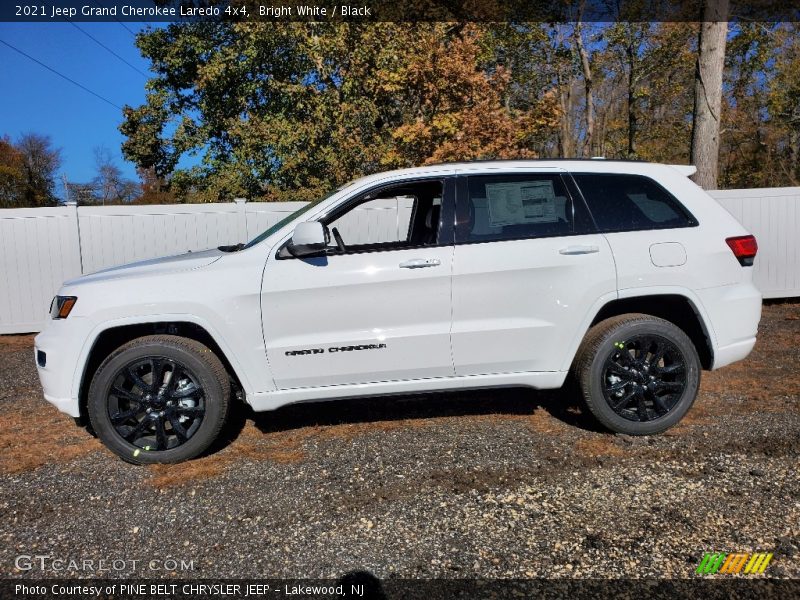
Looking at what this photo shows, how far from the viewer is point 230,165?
17.2 metres

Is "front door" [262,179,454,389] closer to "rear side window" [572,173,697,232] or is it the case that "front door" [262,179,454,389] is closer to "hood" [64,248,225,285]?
"hood" [64,248,225,285]

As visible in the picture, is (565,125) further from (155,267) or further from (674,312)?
(155,267)

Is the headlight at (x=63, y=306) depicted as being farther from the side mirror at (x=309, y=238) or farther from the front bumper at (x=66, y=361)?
the side mirror at (x=309, y=238)

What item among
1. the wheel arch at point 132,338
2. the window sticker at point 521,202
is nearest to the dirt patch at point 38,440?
the wheel arch at point 132,338

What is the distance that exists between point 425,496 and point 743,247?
2.77m

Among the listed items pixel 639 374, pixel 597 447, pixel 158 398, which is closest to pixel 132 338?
pixel 158 398

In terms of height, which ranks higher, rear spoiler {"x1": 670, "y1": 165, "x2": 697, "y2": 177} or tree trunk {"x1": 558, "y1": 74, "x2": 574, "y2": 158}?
tree trunk {"x1": 558, "y1": 74, "x2": 574, "y2": 158}

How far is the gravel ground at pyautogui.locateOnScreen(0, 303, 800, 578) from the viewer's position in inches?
111

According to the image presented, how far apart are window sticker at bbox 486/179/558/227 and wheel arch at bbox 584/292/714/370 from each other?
768 mm

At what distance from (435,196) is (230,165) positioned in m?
14.0

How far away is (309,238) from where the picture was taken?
3.75 meters

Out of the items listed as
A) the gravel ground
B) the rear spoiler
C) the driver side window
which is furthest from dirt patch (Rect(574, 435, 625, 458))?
the rear spoiler

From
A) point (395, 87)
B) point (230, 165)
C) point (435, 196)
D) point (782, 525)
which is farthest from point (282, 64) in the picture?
point (782, 525)

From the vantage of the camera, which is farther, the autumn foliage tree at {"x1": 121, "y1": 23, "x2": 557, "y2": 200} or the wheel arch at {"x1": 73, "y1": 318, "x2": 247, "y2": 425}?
the autumn foliage tree at {"x1": 121, "y1": 23, "x2": 557, "y2": 200}
